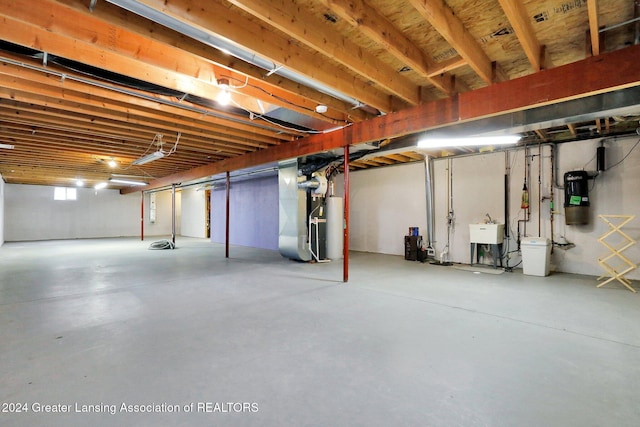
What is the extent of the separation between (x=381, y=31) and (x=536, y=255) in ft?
16.2

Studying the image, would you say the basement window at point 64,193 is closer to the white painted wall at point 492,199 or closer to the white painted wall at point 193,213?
the white painted wall at point 193,213

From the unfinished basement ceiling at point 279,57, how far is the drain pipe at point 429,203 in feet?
6.65

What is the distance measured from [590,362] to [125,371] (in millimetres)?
3344

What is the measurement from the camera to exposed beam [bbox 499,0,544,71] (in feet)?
6.70

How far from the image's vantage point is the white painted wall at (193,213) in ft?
44.2

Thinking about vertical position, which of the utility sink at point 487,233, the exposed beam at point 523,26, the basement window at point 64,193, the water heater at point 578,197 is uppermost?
the exposed beam at point 523,26

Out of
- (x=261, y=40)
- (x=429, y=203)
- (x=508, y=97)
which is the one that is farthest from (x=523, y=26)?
(x=429, y=203)

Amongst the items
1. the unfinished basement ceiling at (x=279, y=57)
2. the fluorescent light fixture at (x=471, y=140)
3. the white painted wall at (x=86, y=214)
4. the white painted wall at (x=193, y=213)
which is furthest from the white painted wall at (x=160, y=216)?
the fluorescent light fixture at (x=471, y=140)

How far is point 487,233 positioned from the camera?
18.8ft

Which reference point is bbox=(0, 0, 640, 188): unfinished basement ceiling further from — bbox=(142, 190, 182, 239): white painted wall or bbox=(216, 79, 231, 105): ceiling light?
bbox=(142, 190, 182, 239): white painted wall

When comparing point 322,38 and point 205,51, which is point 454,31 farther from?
point 205,51

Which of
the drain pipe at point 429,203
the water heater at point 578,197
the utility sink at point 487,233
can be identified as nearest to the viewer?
the water heater at point 578,197

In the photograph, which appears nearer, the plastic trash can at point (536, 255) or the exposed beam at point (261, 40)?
the exposed beam at point (261, 40)

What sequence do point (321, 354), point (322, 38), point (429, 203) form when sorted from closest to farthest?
1. point (321, 354)
2. point (322, 38)
3. point (429, 203)
